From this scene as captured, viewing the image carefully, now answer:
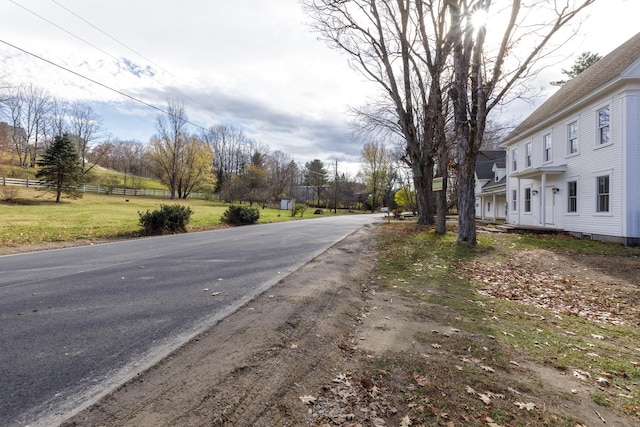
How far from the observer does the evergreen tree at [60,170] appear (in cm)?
3631

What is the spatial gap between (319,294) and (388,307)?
1.15 m

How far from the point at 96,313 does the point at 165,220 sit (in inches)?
506

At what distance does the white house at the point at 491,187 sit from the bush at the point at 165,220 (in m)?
24.9

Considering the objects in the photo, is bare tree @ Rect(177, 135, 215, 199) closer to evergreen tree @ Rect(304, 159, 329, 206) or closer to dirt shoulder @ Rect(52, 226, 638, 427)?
evergreen tree @ Rect(304, 159, 329, 206)

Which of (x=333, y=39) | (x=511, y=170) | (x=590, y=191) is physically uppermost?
(x=333, y=39)

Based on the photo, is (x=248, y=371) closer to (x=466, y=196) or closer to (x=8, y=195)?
(x=466, y=196)

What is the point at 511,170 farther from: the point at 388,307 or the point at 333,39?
the point at 388,307

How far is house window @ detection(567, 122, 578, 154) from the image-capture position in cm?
1703

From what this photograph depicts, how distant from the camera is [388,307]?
5613 mm

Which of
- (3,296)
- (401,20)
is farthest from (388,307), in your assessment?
(401,20)

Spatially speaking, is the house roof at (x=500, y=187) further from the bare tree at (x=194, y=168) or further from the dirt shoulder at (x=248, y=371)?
the bare tree at (x=194, y=168)

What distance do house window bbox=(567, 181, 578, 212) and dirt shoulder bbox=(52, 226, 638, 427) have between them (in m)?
16.4

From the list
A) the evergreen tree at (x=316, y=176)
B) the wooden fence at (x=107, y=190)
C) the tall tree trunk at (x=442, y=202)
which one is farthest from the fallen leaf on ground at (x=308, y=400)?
the evergreen tree at (x=316, y=176)

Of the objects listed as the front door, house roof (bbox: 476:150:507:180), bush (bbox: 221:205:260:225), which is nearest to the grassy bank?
the front door
